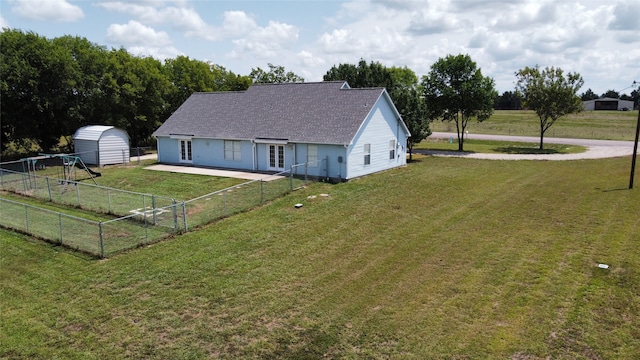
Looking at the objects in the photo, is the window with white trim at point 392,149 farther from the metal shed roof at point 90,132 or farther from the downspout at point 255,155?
the metal shed roof at point 90,132

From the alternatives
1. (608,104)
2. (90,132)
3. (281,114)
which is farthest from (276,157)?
(608,104)

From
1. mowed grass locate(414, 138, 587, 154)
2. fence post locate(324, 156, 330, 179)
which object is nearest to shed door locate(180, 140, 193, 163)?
fence post locate(324, 156, 330, 179)

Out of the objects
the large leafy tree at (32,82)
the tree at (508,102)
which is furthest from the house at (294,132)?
the tree at (508,102)

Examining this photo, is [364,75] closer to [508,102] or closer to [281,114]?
[281,114]

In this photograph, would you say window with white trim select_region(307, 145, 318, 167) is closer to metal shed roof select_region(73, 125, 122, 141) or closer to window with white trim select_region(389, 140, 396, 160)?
window with white trim select_region(389, 140, 396, 160)

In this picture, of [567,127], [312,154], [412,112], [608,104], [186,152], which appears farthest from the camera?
[608,104]

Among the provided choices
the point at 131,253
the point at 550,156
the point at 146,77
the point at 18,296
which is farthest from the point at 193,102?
the point at 550,156
